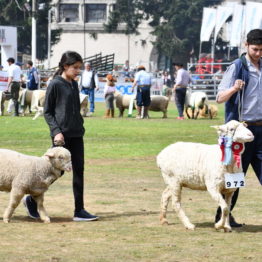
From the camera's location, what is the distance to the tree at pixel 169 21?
9912 centimetres

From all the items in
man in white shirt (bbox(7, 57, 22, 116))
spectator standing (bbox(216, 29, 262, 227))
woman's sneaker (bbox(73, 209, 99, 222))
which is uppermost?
spectator standing (bbox(216, 29, 262, 227))

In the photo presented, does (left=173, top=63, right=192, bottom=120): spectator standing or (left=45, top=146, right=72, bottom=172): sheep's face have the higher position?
(left=45, top=146, right=72, bottom=172): sheep's face

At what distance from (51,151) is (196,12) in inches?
3535

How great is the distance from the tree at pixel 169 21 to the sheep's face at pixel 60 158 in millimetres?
88255

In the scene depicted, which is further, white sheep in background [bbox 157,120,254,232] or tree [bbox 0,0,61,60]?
tree [bbox 0,0,61,60]

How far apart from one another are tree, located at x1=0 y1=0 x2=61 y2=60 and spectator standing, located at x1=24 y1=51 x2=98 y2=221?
74.1m

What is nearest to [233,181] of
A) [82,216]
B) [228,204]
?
[228,204]

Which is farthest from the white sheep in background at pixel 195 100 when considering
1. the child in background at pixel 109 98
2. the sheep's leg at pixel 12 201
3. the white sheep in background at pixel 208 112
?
the sheep's leg at pixel 12 201

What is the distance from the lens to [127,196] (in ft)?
43.2

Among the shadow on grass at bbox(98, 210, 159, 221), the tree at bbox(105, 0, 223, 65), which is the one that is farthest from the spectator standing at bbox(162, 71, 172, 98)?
the shadow on grass at bbox(98, 210, 159, 221)

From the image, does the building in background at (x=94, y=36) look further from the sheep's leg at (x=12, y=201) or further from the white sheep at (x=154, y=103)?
the sheep's leg at (x=12, y=201)

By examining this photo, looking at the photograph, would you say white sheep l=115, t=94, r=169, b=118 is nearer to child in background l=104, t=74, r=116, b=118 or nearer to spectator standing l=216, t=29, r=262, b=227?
child in background l=104, t=74, r=116, b=118

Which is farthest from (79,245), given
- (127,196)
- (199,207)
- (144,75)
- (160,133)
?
(144,75)

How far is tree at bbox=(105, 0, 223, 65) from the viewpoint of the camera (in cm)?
→ 9912
